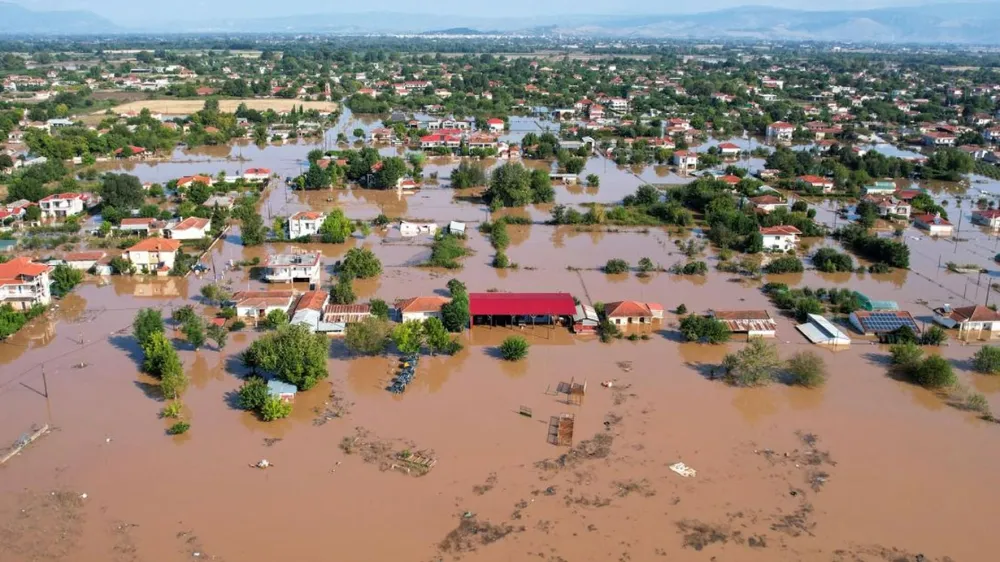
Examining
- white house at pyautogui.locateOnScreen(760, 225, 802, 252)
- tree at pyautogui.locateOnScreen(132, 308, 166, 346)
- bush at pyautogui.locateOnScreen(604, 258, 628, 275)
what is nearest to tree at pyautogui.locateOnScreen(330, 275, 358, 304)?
tree at pyautogui.locateOnScreen(132, 308, 166, 346)

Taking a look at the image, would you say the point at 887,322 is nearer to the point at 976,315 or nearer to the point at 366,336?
the point at 976,315

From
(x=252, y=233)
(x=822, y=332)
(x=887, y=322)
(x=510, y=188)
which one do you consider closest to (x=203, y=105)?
(x=510, y=188)

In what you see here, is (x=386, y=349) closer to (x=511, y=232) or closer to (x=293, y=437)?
(x=293, y=437)

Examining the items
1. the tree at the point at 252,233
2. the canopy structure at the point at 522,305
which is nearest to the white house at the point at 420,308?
the canopy structure at the point at 522,305

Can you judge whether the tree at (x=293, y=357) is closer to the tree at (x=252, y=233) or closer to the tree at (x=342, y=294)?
the tree at (x=342, y=294)

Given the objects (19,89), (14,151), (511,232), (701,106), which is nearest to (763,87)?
(701,106)
